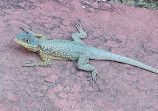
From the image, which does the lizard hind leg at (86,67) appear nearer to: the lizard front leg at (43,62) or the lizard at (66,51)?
the lizard at (66,51)

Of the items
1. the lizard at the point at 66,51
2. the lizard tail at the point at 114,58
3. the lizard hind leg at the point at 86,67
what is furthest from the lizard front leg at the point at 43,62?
the lizard tail at the point at 114,58

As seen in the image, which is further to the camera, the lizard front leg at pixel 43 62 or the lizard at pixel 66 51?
the lizard at pixel 66 51

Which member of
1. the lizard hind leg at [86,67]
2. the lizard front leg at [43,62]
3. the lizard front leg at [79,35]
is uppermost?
the lizard front leg at [79,35]

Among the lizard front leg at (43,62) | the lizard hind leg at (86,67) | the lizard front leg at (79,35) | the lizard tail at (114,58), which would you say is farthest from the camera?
the lizard front leg at (79,35)

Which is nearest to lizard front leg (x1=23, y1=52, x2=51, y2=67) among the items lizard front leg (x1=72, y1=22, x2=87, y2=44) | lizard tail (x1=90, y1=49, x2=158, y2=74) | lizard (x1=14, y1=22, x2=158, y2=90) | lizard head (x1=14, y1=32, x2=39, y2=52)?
lizard (x1=14, y1=22, x2=158, y2=90)

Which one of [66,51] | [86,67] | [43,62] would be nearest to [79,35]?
[66,51]

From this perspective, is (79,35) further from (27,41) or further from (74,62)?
(27,41)

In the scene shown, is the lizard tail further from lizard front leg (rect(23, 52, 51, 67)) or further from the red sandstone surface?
lizard front leg (rect(23, 52, 51, 67))
